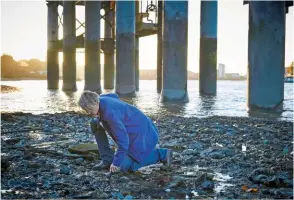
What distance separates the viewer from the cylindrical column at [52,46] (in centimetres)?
3672

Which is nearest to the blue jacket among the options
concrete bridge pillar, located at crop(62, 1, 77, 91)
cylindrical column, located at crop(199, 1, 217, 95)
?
cylindrical column, located at crop(199, 1, 217, 95)

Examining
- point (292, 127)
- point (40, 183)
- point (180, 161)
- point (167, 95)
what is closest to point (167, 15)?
point (167, 95)

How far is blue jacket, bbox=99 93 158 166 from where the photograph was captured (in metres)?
4.97

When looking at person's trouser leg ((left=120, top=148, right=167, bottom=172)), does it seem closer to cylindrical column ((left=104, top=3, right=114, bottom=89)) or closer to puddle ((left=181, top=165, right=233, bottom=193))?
A: puddle ((left=181, top=165, right=233, bottom=193))

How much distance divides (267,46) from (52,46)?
26241 mm

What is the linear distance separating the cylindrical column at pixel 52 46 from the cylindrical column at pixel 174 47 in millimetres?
19653

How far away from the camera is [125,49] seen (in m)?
24.0

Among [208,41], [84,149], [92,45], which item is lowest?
[84,149]

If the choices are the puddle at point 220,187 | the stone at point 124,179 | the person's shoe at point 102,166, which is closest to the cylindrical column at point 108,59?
the person's shoe at point 102,166

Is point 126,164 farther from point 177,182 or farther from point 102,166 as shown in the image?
point 177,182

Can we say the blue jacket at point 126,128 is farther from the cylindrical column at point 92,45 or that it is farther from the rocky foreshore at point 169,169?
the cylindrical column at point 92,45

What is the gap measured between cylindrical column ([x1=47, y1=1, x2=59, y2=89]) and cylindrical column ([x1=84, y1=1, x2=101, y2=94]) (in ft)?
27.2

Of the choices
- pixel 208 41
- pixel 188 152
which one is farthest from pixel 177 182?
pixel 208 41

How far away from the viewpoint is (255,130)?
10047 mm
